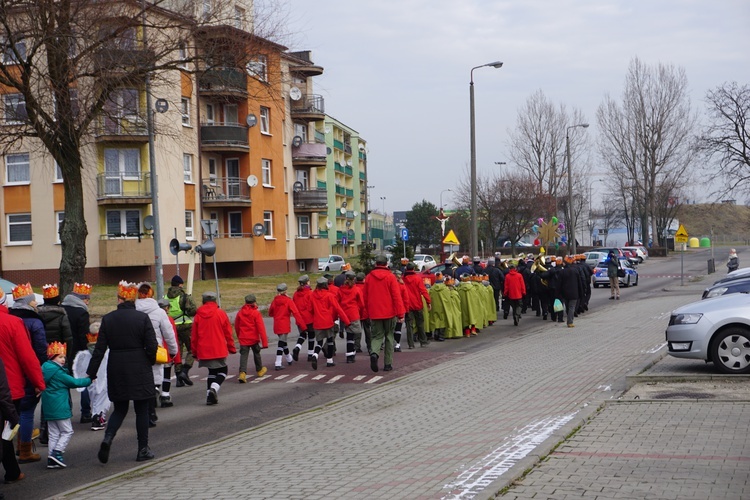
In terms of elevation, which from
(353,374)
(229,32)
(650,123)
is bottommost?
(353,374)

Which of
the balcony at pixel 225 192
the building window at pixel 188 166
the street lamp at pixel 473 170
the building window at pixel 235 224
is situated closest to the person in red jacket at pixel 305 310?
the street lamp at pixel 473 170

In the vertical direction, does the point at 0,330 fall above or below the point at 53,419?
above

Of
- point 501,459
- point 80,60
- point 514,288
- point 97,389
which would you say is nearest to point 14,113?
point 80,60

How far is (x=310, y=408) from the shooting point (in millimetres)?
11938

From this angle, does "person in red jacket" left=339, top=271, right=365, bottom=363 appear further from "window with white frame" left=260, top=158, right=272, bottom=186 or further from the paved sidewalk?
"window with white frame" left=260, top=158, right=272, bottom=186

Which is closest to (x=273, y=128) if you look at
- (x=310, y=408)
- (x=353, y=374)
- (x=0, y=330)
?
(x=353, y=374)

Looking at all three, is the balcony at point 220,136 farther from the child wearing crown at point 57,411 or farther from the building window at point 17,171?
the child wearing crown at point 57,411

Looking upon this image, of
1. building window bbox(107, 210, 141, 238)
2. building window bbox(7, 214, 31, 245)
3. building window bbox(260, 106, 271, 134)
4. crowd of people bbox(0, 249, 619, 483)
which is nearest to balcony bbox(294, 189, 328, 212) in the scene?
building window bbox(260, 106, 271, 134)

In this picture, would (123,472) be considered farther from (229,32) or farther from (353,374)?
(229,32)

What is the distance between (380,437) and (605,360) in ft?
23.9

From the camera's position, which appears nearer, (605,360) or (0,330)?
(0,330)

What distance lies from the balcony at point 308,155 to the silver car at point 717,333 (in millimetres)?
45130

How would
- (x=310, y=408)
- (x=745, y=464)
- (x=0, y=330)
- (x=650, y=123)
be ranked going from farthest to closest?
(x=650, y=123)
(x=310, y=408)
(x=0, y=330)
(x=745, y=464)

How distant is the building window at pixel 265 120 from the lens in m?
51.3
